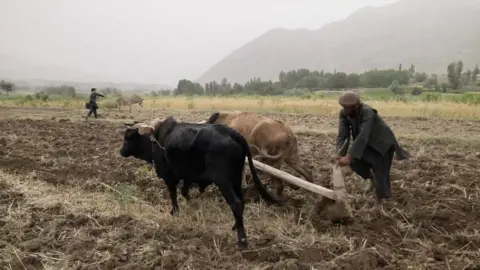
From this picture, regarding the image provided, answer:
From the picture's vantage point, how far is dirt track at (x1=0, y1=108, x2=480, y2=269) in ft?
15.4

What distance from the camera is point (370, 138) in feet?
20.1

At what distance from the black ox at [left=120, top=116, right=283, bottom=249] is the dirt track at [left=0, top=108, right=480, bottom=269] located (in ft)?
1.30

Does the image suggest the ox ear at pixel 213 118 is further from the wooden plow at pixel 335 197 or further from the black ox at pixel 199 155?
the wooden plow at pixel 335 197

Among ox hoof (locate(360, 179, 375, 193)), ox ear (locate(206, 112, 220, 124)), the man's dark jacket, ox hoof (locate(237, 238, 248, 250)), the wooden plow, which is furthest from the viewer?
ox ear (locate(206, 112, 220, 124))

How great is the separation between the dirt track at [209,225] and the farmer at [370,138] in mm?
477

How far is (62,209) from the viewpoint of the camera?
6.36 metres

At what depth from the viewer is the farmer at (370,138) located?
585cm

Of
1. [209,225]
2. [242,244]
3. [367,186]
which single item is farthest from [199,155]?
[367,186]

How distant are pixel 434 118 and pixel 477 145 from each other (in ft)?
25.5

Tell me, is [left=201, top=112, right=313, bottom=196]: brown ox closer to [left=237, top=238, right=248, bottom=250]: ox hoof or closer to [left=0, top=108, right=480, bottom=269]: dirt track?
[left=0, top=108, right=480, bottom=269]: dirt track

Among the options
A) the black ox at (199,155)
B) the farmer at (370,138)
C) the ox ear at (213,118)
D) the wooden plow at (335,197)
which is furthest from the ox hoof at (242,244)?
the ox ear at (213,118)

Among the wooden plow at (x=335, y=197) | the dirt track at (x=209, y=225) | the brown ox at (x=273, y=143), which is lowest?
the dirt track at (x=209, y=225)

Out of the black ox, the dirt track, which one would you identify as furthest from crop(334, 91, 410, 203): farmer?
the black ox

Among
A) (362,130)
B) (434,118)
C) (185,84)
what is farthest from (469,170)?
(185,84)
